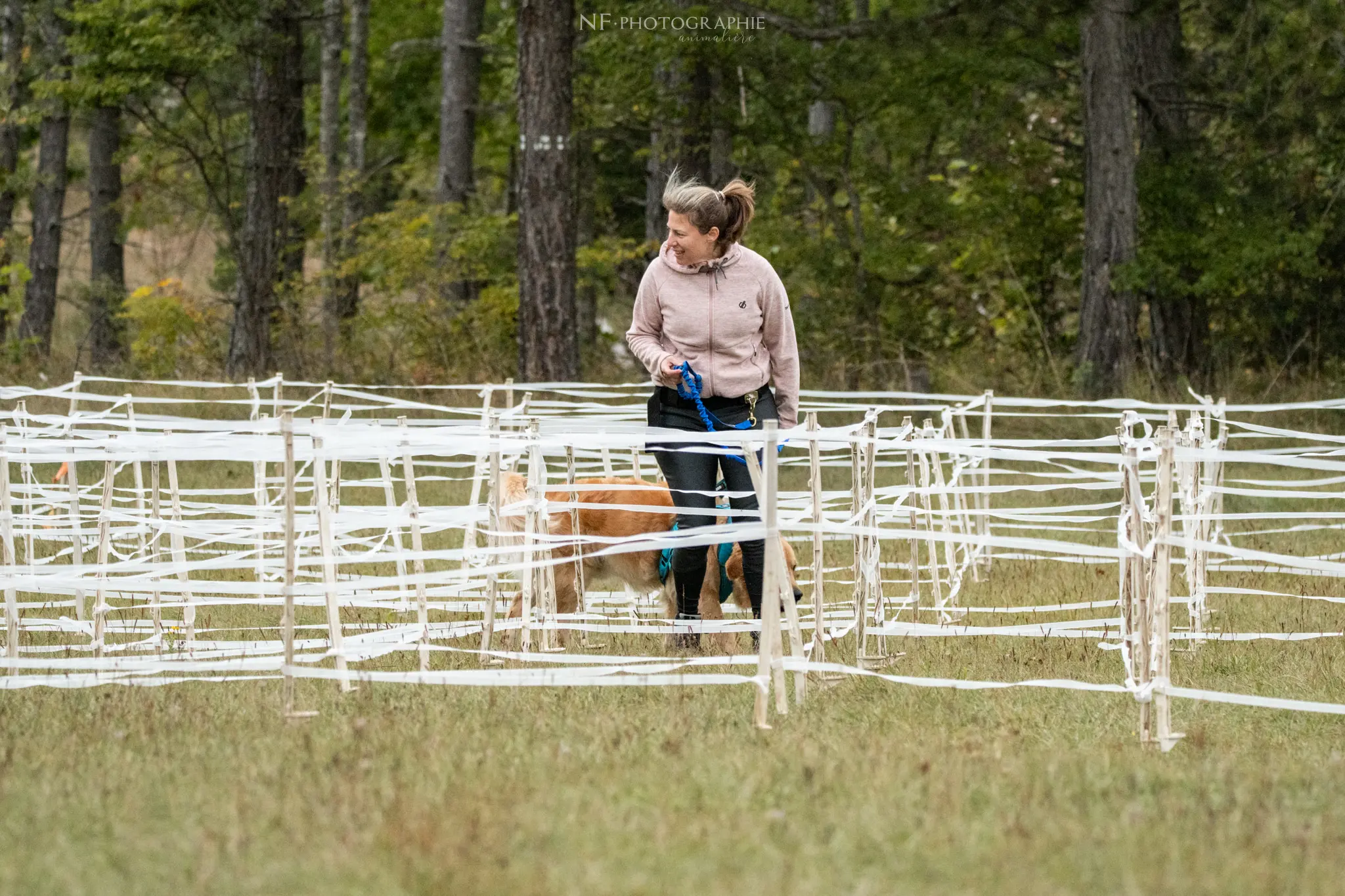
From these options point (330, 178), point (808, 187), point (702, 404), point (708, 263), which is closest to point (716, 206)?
point (708, 263)

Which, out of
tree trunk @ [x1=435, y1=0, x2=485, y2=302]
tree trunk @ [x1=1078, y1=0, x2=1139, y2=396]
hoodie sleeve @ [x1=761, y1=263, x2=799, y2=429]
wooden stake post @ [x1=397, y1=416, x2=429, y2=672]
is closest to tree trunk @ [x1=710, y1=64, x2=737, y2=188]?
tree trunk @ [x1=1078, y1=0, x2=1139, y2=396]

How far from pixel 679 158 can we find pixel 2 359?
948 centimetres

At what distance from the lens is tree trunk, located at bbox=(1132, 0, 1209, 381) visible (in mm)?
19047

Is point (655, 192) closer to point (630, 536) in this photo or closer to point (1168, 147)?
point (1168, 147)

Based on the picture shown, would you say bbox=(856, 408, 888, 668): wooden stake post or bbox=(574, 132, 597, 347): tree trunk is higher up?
bbox=(574, 132, 597, 347): tree trunk

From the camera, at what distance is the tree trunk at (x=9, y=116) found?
77.8ft

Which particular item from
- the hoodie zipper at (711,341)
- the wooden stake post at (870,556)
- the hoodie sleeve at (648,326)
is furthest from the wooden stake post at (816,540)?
the hoodie sleeve at (648,326)

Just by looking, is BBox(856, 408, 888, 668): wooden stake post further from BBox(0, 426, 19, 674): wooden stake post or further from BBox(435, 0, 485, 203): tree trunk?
BBox(435, 0, 485, 203): tree trunk

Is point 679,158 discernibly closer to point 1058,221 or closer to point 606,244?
point 606,244

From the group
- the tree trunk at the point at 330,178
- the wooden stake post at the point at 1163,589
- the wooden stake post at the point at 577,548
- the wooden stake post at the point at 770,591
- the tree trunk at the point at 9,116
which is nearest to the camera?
the wooden stake post at the point at 1163,589

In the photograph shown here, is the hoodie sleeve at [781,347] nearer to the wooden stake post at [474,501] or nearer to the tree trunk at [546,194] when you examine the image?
the wooden stake post at [474,501]

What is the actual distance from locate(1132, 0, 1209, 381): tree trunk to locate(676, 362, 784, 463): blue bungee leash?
532 inches

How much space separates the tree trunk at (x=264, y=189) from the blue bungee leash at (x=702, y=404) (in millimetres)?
15069

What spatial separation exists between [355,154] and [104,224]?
16.0ft
